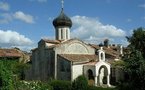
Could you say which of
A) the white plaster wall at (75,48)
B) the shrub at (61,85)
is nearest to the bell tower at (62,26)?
the white plaster wall at (75,48)

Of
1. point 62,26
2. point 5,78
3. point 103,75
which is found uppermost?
point 62,26

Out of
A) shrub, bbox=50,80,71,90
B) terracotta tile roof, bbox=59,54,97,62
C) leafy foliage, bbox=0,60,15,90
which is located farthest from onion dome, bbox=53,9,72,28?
leafy foliage, bbox=0,60,15,90

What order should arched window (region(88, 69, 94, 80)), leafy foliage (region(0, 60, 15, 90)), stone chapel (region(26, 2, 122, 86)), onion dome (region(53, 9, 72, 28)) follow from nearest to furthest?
leafy foliage (region(0, 60, 15, 90)), stone chapel (region(26, 2, 122, 86)), arched window (region(88, 69, 94, 80)), onion dome (region(53, 9, 72, 28))

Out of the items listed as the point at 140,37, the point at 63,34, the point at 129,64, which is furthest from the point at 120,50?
the point at 129,64

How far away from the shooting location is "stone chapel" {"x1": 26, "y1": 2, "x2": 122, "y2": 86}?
48125 mm

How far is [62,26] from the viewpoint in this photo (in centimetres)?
5459

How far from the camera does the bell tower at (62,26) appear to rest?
54412 mm

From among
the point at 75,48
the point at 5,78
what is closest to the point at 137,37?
the point at 75,48

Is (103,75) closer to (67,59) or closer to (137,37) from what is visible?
(67,59)

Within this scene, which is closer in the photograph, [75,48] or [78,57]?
[78,57]

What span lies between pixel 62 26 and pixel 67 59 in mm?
7696

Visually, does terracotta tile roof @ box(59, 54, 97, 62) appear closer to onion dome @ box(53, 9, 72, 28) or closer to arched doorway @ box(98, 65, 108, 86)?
arched doorway @ box(98, 65, 108, 86)

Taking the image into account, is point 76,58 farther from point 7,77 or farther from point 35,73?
point 7,77

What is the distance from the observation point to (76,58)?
4900cm
